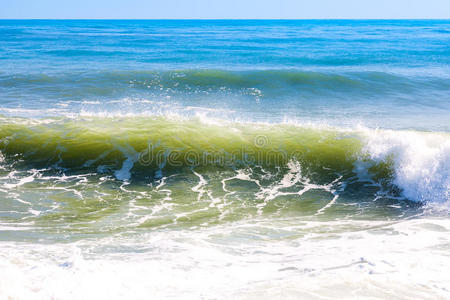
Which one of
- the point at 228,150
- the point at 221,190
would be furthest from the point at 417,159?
the point at 221,190

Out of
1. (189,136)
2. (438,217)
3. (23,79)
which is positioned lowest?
(438,217)

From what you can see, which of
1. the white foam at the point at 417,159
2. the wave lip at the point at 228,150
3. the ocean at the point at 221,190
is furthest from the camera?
the wave lip at the point at 228,150

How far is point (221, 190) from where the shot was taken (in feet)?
27.8

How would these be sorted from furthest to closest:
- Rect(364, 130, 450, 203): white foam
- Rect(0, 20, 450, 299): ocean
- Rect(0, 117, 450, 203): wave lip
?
Rect(0, 117, 450, 203): wave lip < Rect(364, 130, 450, 203): white foam < Rect(0, 20, 450, 299): ocean

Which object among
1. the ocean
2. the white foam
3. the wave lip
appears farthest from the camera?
the wave lip

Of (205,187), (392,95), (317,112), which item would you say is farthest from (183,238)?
(392,95)

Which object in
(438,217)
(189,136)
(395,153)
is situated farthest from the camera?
(189,136)

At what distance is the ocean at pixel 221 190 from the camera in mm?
4145

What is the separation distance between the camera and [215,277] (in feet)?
14.0

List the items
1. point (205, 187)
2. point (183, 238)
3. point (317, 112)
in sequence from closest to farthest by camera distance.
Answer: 1. point (183, 238)
2. point (205, 187)
3. point (317, 112)

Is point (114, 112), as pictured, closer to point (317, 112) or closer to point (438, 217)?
point (317, 112)

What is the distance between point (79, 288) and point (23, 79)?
61.2 feet

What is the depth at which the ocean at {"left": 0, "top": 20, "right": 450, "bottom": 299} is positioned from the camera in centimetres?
414

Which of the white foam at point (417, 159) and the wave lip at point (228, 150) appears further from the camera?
the wave lip at point (228, 150)
